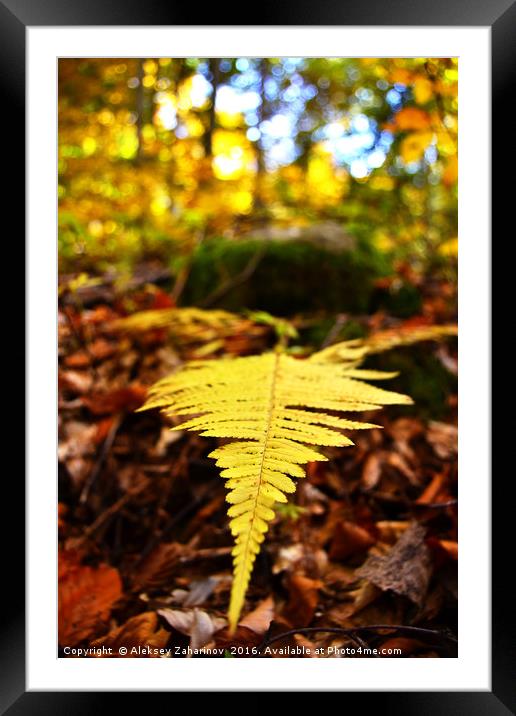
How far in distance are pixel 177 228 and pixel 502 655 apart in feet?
11.5

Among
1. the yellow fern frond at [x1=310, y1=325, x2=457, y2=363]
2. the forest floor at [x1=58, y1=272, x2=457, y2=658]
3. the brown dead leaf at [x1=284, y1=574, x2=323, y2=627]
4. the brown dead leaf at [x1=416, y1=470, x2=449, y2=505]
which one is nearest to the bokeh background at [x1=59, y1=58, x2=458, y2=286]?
the yellow fern frond at [x1=310, y1=325, x2=457, y2=363]

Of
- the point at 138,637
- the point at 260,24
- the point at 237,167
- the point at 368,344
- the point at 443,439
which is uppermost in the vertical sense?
the point at 237,167

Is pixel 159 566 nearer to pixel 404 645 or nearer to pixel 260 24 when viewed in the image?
pixel 404 645

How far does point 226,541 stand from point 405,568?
0.50 meters

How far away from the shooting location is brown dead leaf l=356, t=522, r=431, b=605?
39.4 inches

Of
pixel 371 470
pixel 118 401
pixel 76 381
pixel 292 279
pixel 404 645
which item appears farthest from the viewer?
pixel 292 279

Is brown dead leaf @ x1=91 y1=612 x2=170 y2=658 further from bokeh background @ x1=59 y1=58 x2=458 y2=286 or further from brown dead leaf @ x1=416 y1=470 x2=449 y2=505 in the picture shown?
bokeh background @ x1=59 y1=58 x2=458 y2=286

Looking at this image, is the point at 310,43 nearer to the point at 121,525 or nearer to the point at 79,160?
the point at 121,525

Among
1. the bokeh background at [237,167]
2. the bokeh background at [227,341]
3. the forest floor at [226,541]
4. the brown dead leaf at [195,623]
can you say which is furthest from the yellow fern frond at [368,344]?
the bokeh background at [237,167]

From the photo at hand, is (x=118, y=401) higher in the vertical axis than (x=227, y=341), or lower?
lower

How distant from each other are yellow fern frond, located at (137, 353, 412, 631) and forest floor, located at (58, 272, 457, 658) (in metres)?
0.38

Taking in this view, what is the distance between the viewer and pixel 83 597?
1.09 meters

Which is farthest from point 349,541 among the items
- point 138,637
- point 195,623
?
point 138,637

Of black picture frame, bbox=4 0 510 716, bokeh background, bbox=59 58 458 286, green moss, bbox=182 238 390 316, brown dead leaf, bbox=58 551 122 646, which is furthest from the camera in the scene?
bokeh background, bbox=59 58 458 286
